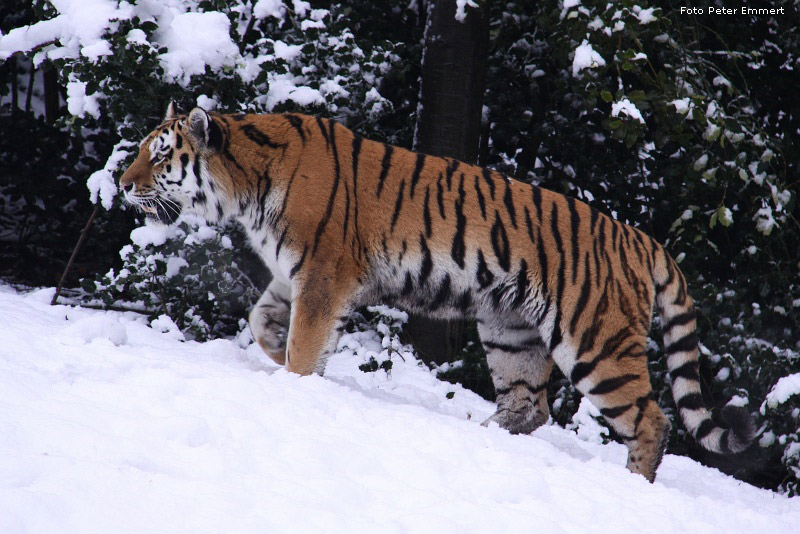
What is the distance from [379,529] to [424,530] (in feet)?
0.49

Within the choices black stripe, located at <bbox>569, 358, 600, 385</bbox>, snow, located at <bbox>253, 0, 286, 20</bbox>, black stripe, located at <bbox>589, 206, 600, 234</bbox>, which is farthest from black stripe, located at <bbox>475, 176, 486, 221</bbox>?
snow, located at <bbox>253, 0, 286, 20</bbox>

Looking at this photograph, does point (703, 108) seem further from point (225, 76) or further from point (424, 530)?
point (424, 530)

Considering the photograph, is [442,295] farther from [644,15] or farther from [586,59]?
[644,15]

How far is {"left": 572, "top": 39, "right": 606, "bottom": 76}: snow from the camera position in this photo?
522cm

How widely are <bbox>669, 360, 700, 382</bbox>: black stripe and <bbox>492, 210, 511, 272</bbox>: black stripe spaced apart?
1.16 metres

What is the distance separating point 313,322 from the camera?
4453 mm

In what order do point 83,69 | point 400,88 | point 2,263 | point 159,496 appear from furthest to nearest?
1. point 2,263
2. point 400,88
3. point 83,69
4. point 159,496

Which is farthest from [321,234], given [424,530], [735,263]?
[735,263]

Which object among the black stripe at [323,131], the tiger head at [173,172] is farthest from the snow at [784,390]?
the tiger head at [173,172]

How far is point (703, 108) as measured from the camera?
19.2 feet

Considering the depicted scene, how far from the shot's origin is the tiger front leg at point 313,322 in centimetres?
445

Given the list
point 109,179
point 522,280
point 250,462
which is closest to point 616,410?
point 522,280

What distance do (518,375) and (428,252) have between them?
1.07m

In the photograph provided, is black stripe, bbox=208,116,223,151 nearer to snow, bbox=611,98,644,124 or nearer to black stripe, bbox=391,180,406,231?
black stripe, bbox=391,180,406,231
